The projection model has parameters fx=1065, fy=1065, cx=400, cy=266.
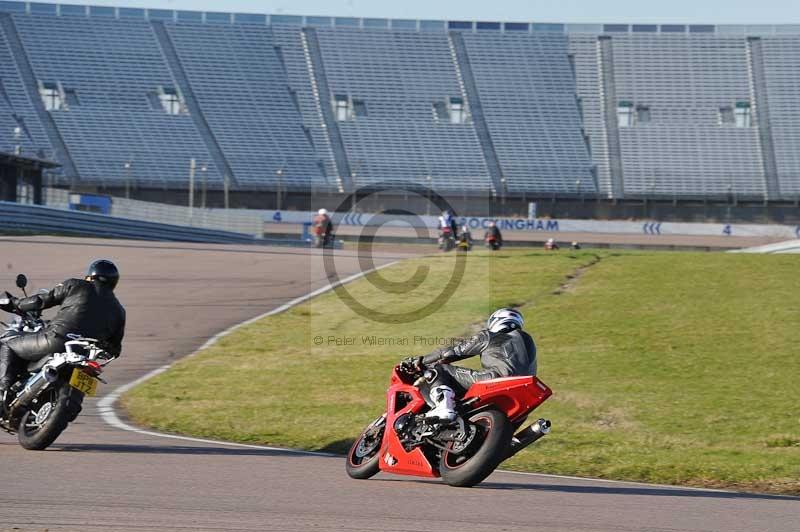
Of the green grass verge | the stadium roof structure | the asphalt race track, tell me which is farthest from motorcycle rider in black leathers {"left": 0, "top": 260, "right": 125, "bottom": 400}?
the stadium roof structure

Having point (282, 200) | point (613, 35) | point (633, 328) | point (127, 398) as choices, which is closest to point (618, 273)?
point (633, 328)

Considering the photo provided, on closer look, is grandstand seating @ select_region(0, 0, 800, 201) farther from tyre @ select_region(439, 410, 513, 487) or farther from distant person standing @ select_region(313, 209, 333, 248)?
tyre @ select_region(439, 410, 513, 487)

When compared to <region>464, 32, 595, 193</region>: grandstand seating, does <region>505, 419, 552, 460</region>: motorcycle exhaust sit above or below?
below

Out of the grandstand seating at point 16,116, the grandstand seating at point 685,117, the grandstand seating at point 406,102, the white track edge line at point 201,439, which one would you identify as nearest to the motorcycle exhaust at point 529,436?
the white track edge line at point 201,439

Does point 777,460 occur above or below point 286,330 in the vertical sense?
below

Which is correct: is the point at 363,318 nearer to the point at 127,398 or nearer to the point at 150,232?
the point at 127,398

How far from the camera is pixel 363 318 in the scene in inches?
736

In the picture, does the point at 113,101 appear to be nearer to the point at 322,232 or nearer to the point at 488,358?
the point at 322,232

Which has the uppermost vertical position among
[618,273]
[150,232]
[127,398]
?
[150,232]

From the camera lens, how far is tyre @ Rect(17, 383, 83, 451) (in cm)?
851

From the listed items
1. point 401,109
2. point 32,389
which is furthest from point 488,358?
point 401,109

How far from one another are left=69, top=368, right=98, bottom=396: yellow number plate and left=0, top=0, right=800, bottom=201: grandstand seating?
174ft

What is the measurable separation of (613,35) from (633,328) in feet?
199

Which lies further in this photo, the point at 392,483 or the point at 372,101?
the point at 372,101
